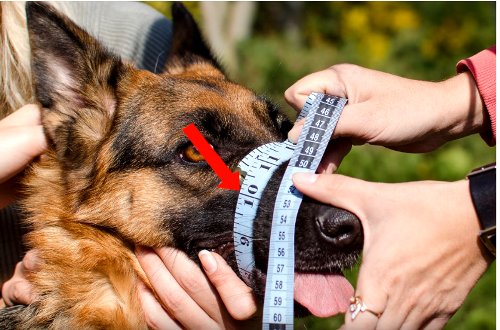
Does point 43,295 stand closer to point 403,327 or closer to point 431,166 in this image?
point 403,327

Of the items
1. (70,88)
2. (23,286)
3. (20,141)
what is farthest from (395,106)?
(23,286)

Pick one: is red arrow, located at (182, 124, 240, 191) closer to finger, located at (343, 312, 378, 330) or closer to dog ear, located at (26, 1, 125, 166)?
dog ear, located at (26, 1, 125, 166)

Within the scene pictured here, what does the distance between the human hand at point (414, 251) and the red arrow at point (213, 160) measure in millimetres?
813

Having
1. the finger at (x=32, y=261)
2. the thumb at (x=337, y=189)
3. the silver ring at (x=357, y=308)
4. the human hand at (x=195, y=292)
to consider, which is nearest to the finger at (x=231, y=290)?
the human hand at (x=195, y=292)

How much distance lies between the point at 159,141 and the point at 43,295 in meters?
1.00

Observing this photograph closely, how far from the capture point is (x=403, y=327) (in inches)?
99.1

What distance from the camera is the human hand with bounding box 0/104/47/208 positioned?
3503 mm

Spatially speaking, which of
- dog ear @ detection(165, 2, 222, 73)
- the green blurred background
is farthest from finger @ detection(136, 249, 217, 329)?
the green blurred background

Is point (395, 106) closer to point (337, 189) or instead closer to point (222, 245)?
point (337, 189)

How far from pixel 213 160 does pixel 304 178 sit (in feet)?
2.39

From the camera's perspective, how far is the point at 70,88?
368cm

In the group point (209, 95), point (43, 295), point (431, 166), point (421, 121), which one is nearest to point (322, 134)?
point (421, 121)

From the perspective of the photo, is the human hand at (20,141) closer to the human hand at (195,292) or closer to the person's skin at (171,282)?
the person's skin at (171,282)

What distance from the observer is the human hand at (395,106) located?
3.05 metres
